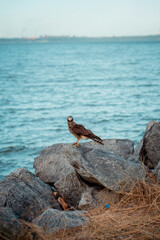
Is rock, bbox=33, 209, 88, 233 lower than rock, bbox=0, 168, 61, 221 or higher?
higher

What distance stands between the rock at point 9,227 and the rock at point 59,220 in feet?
1.13

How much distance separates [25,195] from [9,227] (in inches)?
65.2

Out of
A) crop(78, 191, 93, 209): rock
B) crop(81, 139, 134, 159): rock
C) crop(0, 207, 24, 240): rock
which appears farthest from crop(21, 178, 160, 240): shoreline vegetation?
crop(81, 139, 134, 159): rock

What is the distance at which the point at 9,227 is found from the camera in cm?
377

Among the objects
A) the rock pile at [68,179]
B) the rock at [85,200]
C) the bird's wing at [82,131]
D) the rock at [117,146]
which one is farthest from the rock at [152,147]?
the rock at [85,200]

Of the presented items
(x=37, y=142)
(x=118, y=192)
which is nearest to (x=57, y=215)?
(x=118, y=192)

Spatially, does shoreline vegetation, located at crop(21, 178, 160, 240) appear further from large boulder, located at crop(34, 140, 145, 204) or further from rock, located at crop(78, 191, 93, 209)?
rock, located at crop(78, 191, 93, 209)

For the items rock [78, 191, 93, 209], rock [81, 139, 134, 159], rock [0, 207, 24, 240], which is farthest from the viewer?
rock [81, 139, 134, 159]

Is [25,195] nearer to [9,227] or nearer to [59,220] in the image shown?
[59,220]

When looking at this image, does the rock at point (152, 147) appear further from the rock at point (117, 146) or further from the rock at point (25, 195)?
the rock at point (25, 195)

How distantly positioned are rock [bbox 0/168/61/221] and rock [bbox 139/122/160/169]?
279 centimetres

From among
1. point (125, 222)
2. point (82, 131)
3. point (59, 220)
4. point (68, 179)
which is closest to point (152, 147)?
point (82, 131)

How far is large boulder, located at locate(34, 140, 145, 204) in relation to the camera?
5664mm

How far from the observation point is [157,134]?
25.4 feet
